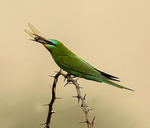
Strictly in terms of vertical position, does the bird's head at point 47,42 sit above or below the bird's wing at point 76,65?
above

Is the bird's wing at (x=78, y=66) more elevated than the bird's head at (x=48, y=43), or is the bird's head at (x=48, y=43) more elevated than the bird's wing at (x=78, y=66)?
the bird's head at (x=48, y=43)

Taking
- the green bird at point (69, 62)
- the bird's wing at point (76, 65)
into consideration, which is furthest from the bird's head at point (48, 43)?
the bird's wing at point (76, 65)

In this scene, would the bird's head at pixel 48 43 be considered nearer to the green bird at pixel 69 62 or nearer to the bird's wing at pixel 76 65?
the green bird at pixel 69 62

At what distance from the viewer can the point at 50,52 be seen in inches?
220

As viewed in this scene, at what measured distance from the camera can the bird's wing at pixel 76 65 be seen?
530 centimetres

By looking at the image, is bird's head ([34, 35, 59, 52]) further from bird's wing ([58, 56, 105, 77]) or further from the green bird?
bird's wing ([58, 56, 105, 77])

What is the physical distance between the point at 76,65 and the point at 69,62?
16 centimetres

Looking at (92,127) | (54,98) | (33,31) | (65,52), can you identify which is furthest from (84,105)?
(33,31)

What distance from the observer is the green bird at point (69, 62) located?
17.2ft

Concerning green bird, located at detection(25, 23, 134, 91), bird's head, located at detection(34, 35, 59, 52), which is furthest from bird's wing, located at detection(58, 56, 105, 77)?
bird's head, located at detection(34, 35, 59, 52)

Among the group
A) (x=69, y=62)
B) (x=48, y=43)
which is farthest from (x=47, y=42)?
(x=69, y=62)

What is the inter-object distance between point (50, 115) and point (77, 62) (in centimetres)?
124

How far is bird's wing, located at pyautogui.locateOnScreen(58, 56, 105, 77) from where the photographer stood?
530 centimetres

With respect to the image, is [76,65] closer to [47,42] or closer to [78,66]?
[78,66]
